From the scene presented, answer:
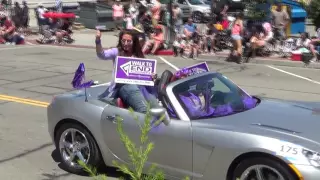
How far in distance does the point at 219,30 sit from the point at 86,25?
11.2 meters

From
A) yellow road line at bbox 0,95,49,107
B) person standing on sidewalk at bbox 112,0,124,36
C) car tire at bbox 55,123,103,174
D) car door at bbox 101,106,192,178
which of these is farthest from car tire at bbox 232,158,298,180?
person standing on sidewalk at bbox 112,0,124,36

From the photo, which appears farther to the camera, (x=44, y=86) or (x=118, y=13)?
(x=118, y=13)

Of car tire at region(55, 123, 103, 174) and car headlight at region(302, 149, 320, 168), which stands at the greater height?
car headlight at region(302, 149, 320, 168)

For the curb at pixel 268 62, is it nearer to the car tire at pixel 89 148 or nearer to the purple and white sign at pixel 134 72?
the purple and white sign at pixel 134 72

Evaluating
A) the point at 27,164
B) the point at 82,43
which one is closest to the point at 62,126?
the point at 27,164

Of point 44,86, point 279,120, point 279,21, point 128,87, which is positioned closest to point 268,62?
point 279,21

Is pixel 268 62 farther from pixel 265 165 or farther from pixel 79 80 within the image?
pixel 265 165

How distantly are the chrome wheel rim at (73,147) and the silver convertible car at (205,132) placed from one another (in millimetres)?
12

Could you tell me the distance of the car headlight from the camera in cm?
394

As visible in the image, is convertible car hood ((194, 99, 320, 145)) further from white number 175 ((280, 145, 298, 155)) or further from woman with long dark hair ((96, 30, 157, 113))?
woman with long dark hair ((96, 30, 157, 113))

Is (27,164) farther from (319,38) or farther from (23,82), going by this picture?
(319,38)

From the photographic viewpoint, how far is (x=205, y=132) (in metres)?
4.54

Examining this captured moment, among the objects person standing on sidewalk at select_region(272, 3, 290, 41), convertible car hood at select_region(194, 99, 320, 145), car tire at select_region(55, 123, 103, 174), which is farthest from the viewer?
person standing on sidewalk at select_region(272, 3, 290, 41)

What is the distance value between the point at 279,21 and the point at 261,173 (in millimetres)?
14435
